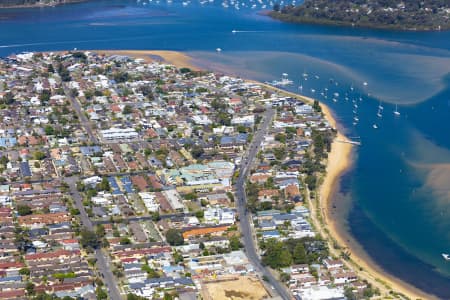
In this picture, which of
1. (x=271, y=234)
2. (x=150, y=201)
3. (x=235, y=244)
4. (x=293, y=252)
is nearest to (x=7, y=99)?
(x=150, y=201)

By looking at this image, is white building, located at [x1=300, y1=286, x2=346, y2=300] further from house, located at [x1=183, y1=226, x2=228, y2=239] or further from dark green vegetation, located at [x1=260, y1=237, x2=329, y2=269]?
house, located at [x1=183, y1=226, x2=228, y2=239]

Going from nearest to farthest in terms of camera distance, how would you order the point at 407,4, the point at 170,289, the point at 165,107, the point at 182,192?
1. the point at 170,289
2. the point at 182,192
3. the point at 165,107
4. the point at 407,4

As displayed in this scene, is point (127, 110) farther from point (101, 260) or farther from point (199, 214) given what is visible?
point (101, 260)

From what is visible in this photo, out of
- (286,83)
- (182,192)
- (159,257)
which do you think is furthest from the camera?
(286,83)

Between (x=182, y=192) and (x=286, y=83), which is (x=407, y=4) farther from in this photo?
(x=182, y=192)

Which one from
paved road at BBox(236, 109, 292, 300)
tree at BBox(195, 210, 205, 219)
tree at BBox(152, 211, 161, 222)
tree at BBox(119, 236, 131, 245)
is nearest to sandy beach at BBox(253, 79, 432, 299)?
paved road at BBox(236, 109, 292, 300)

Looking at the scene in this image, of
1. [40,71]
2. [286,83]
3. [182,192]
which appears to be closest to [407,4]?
[286,83]

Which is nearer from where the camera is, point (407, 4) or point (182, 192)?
point (182, 192)
